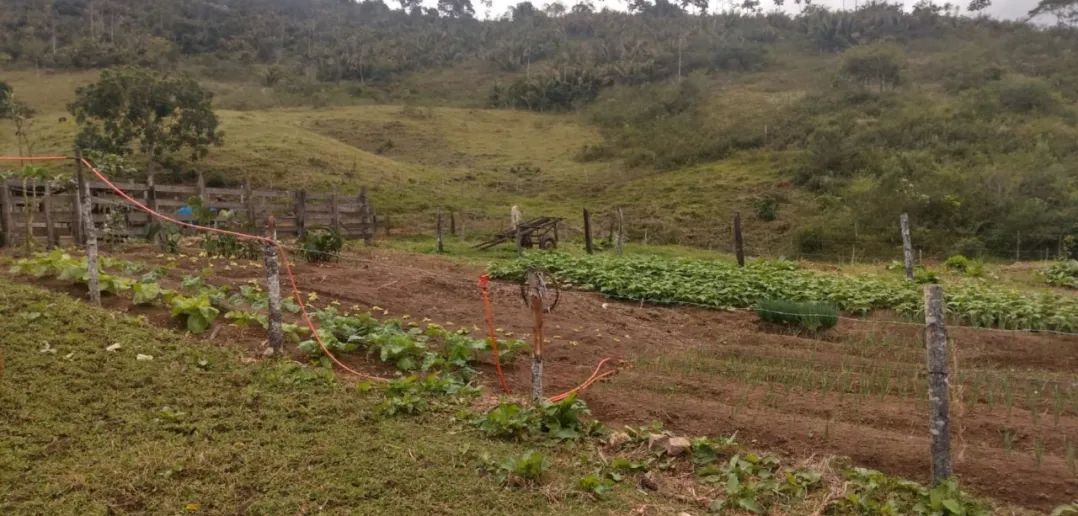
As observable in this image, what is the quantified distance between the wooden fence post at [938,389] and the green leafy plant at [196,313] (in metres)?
5.97

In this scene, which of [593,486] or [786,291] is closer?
[593,486]

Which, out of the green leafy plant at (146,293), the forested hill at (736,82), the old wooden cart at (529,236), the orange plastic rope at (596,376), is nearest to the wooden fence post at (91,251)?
the green leafy plant at (146,293)

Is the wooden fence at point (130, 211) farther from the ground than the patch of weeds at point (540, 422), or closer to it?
farther from the ground

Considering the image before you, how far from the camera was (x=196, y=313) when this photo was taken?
6.71m

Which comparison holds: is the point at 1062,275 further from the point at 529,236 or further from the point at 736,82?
the point at 736,82

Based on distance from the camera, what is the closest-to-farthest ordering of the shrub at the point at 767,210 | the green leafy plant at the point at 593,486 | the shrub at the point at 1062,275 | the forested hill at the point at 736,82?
the green leafy plant at the point at 593,486
the shrub at the point at 1062,275
the forested hill at the point at 736,82
the shrub at the point at 767,210

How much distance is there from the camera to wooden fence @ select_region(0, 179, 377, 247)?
39.2 ft

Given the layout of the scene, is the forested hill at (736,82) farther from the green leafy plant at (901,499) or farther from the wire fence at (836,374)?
the green leafy plant at (901,499)

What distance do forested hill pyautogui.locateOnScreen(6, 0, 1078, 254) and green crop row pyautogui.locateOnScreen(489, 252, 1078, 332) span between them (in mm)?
12947

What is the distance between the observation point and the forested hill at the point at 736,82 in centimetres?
2639

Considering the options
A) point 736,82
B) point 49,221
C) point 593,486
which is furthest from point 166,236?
point 736,82

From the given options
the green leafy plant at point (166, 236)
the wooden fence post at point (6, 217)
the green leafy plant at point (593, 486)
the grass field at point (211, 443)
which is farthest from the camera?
the green leafy plant at point (166, 236)

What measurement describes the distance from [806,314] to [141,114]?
28.8 meters

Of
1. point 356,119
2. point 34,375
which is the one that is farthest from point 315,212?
point 356,119
